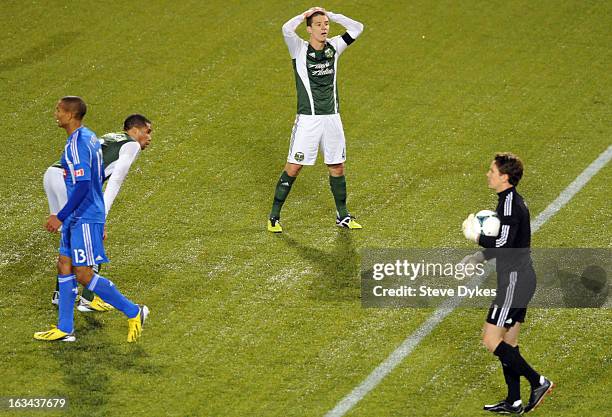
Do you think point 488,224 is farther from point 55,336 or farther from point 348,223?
point 348,223

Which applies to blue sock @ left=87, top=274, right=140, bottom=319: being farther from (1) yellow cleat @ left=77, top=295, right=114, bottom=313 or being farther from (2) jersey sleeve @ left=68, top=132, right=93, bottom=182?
(2) jersey sleeve @ left=68, top=132, right=93, bottom=182

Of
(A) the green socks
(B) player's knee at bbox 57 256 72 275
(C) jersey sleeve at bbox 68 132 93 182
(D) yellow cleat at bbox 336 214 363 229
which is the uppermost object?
(C) jersey sleeve at bbox 68 132 93 182

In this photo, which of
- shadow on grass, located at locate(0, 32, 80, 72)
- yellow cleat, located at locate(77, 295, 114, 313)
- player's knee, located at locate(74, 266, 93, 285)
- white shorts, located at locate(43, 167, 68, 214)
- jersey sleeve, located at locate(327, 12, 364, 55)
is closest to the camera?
player's knee, located at locate(74, 266, 93, 285)

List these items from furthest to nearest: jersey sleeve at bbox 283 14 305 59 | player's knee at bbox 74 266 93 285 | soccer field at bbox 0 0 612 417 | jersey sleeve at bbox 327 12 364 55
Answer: jersey sleeve at bbox 327 12 364 55 < jersey sleeve at bbox 283 14 305 59 < player's knee at bbox 74 266 93 285 < soccer field at bbox 0 0 612 417

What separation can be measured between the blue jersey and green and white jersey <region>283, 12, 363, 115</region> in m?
3.03

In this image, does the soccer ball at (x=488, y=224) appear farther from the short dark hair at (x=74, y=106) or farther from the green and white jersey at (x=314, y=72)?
the green and white jersey at (x=314, y=72)

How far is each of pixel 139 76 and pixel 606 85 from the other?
628 centimetres

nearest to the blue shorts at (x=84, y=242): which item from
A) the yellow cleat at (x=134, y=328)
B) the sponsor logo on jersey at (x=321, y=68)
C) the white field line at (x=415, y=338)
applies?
the yellow cleat at (x=134, y=328)

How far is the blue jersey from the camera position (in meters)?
8.76

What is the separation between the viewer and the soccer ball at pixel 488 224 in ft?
26.2

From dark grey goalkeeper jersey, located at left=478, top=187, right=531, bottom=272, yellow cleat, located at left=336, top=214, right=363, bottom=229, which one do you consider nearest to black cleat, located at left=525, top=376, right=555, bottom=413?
dark grey goalkeeper jersey, located at left=478, top=187, right=531, bottom=272

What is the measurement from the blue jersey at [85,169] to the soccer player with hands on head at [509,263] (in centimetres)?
294

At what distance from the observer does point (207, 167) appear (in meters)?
13.1

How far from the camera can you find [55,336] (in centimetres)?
917
